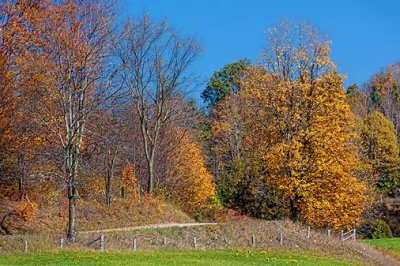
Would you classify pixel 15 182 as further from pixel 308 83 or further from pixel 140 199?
pixel 308 83

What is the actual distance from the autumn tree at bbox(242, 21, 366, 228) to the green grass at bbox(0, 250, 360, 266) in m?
6.91

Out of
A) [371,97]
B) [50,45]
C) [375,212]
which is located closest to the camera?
[50,45]

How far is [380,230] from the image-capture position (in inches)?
2131

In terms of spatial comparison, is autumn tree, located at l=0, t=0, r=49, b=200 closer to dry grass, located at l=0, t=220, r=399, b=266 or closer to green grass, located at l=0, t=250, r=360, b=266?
dry grass, located at l=0, t=220, r=399, b=266

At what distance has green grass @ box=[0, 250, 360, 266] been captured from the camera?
24.0 m

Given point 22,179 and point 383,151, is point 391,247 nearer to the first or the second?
point 22,179

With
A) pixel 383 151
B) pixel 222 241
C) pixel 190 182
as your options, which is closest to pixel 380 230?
pixel 383 151

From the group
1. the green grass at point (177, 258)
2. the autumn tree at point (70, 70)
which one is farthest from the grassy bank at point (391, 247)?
the autumn tree at point (70, 70)

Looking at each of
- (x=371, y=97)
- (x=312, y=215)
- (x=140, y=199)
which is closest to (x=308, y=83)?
(x=312, y=215)

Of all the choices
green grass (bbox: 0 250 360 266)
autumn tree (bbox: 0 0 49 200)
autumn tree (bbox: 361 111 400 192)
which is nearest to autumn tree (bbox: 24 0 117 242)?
autumn tree (bbox: 0 0 49 200)

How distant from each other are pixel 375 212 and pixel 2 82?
124 feet

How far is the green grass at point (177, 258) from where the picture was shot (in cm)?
2397

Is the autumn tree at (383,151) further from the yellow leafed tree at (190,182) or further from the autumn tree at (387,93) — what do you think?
the yellow leafed tree at (190,182)

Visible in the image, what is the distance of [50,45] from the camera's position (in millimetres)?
29578
